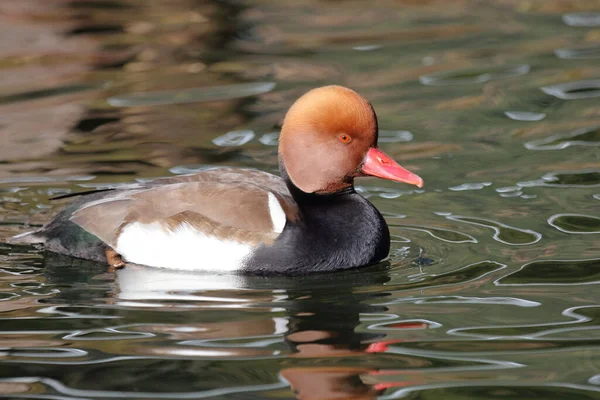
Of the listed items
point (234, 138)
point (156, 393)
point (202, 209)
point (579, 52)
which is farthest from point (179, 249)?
point (579, 52)

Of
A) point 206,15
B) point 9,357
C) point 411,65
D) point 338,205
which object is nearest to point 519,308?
point 338,205

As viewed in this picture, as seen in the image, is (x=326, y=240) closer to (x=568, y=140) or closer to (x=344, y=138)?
(x=344, y=138)

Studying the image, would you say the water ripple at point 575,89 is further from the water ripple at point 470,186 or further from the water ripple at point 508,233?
the water ripple at point 508,233

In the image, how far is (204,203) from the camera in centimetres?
625

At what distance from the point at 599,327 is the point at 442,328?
719 millimetres

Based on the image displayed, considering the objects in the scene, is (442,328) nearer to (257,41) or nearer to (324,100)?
(324,100)

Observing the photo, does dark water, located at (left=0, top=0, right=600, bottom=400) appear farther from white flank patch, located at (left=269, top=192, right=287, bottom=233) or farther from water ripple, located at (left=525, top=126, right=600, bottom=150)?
white flank patch, located at (left=269, top=192, right=287, bottom=233)

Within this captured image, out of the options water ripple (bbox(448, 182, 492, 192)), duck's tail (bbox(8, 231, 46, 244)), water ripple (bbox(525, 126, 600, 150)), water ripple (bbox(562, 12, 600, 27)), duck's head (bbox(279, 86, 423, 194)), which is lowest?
water ripple (bbox(448, 182, 492, 192))

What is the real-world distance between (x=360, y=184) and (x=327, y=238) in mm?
1903

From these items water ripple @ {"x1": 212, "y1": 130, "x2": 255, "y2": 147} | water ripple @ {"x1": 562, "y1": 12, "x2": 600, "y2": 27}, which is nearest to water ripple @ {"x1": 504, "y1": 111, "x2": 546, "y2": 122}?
water ripple @ {"x1": 212, "y1": 130, "x2": 255, "y2": 147}

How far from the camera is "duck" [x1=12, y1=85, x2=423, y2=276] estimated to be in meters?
6.16

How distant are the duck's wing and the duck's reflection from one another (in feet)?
0.85

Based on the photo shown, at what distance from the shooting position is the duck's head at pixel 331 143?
242 inches

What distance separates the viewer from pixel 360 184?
26.6 ft
